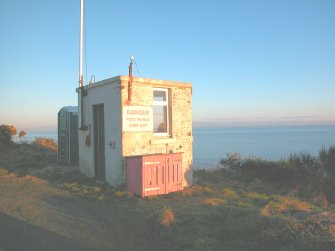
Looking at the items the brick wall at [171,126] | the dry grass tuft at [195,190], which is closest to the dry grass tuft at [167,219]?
the dry grass tuft at [195,190]

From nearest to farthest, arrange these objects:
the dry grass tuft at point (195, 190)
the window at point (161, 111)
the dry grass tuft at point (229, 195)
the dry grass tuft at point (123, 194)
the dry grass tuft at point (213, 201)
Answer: the dry grass tuft at point (213, 201) → the dry grass tuft at point (123, 194) → the dry grass tuft at point (229, 195) → the dry grass tuft at point (195, 190) → the window at point (161, 111)

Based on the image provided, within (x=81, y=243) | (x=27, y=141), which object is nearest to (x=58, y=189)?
(x=81, y=243)

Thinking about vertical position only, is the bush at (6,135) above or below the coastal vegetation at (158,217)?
above

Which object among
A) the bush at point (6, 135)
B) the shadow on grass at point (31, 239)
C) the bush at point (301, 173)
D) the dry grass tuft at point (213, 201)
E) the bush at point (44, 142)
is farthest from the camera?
the bush at point (44, 142)

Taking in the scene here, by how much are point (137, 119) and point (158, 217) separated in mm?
4118

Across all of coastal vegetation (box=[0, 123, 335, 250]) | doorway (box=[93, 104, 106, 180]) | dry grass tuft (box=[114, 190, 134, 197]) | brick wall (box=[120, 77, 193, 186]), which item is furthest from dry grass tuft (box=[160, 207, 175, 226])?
doorway (box=[93, 104, 106, 180])

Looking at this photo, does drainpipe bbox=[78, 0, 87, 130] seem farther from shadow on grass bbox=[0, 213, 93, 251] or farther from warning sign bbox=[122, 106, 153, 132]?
shadow on grass bbox=[0, 213, 93, 251]

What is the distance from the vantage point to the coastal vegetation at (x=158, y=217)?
480 cm

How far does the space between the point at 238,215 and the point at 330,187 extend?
21.7ft

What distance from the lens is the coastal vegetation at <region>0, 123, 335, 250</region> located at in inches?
189

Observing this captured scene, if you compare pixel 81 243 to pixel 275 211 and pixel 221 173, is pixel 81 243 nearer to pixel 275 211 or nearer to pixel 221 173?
pixel 275 211

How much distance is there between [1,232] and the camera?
5.42 m

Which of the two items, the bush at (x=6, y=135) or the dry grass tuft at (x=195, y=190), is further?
the bush at (x=6, y=135)

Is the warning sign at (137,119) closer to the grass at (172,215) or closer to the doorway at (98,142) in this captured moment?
the doorway at (98,142)
